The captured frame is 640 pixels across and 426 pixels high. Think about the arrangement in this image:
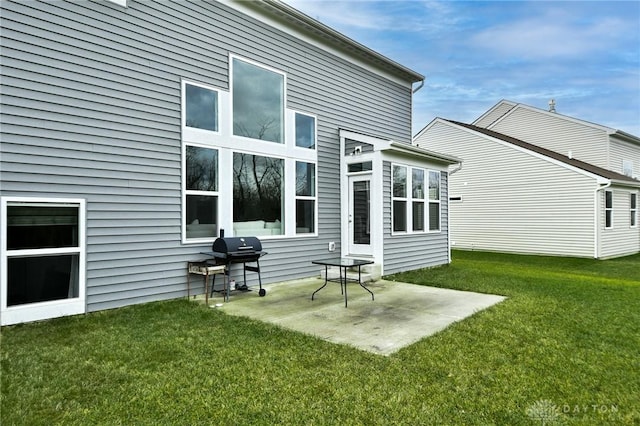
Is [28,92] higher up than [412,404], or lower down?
higher up

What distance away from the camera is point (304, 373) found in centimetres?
326

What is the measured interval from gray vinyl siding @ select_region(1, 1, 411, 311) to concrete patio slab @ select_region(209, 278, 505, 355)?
120 centimetres

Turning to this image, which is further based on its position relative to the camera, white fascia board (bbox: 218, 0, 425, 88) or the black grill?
white fascia board (bbox: 218, 0, 425, 88)

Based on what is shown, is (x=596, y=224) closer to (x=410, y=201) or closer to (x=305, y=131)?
(x=410, y=201)

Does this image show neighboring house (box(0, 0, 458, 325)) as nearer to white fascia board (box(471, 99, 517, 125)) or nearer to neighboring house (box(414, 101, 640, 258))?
neighboring house (box(414, 101, 640, 258))

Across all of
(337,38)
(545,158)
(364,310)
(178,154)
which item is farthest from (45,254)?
(545,158)

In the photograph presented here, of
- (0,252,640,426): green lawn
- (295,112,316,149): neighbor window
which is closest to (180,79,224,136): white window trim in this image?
(295,112,316,149): neighbor window

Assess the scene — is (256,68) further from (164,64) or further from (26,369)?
(26,369)

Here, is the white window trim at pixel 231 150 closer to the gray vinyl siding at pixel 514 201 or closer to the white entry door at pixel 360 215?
the white entry door at pixel 360 215

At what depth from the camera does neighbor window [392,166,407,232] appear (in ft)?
29.0

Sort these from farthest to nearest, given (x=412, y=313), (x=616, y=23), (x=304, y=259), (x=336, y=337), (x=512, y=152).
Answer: (x=512, y=152) < (x=616, y=23) < (x=304, y=259) < (x=412, y=313) < (x=336, y=337)

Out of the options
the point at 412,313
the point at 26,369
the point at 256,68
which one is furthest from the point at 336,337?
the point at 256,68

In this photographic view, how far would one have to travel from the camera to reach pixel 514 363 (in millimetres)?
3469

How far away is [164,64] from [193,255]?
3025mm
